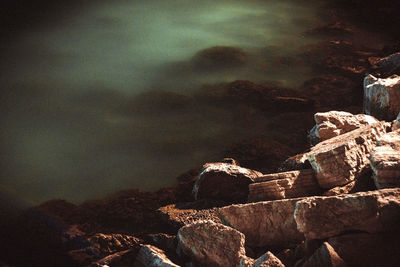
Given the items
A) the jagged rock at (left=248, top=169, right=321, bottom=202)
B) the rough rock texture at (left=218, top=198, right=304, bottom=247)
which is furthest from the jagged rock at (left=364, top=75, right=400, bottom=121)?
the rough rock texture at (left=218, top=198, right=304, bottom=247)

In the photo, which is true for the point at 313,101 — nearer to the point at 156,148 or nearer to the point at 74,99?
the point at 156,148

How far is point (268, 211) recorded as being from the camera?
2.99m

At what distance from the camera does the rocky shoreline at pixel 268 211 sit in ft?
8.07

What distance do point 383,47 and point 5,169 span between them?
5.50 metres

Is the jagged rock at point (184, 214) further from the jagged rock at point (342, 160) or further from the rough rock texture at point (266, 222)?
the jagged rock at point (342, 160)

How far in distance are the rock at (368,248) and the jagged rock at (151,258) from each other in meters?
1.07

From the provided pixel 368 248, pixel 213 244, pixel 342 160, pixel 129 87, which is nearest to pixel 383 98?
pixel 342 160

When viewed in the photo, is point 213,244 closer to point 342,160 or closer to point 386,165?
point 342,160

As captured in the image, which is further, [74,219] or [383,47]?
[383,47]

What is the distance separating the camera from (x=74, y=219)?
4047 mm

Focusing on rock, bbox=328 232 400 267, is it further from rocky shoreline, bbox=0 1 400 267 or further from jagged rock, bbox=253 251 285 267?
jagged rock, bbox=253 251 285 267

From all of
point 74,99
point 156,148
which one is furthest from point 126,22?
point 156,148

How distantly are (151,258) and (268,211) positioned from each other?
86 cm

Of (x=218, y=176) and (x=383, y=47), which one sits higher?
(x=383, y=47)
